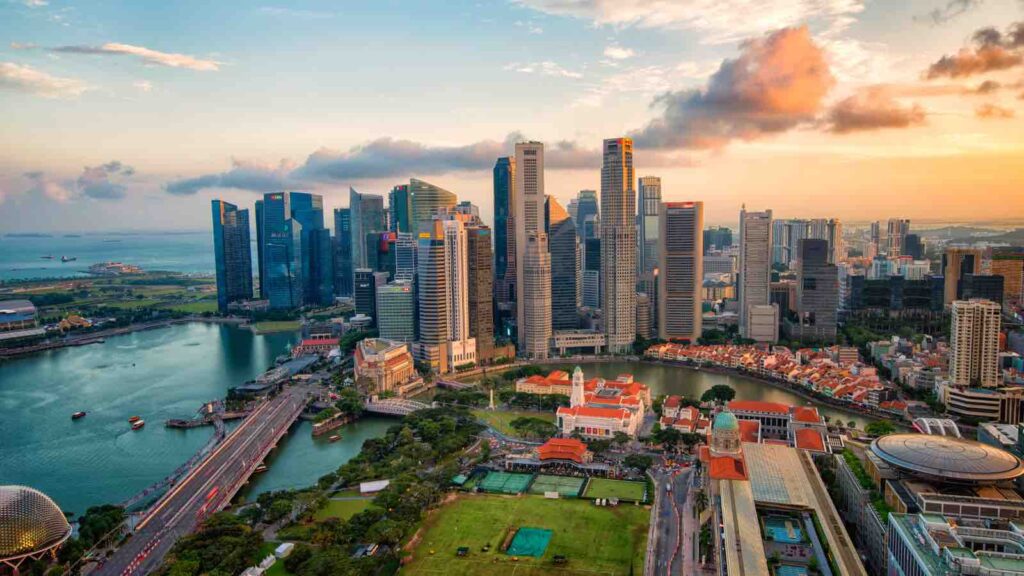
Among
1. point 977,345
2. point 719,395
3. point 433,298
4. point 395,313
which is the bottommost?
point 719,395

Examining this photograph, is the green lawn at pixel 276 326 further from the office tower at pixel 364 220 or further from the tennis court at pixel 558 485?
the tennis court at pixel 558 485

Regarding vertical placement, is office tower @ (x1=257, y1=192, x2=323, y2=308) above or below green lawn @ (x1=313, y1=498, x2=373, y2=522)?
above

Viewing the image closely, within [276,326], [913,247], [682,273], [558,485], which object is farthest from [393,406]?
[913,247]

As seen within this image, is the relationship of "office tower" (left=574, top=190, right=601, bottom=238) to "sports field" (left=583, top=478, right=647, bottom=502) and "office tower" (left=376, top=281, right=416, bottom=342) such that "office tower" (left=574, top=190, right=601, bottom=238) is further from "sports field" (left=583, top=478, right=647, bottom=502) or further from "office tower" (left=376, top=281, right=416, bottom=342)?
"sports field" (left=583, top=478, right=647, bottom=502)

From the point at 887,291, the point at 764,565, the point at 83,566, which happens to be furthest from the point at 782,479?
the point at 887,291

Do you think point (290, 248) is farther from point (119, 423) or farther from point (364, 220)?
point (119, 423)

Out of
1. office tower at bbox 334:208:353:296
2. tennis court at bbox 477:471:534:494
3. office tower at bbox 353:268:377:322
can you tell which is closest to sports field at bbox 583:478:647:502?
tennis court at bbox 477:471:534:494

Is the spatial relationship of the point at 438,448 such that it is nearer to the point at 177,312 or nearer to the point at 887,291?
the point at 887,291

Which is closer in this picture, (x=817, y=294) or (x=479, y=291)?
(x=479, y=291)
